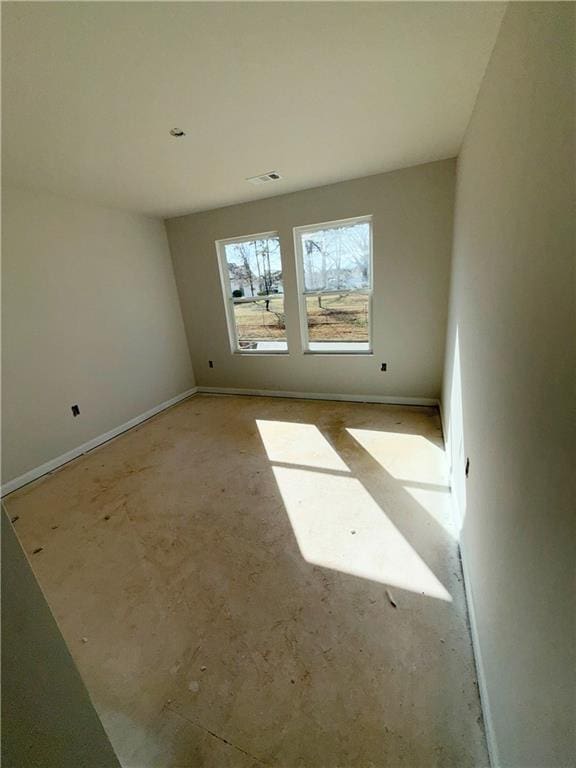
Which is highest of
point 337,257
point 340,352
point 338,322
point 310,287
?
point 337,257

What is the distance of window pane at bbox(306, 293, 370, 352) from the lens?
3566mm

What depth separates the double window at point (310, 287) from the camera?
343 cm

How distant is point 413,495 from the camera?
2.17 meters

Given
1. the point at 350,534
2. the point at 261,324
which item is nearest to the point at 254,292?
the point at 261,324

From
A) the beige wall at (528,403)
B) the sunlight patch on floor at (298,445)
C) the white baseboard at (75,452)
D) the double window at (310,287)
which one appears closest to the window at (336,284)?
the double window at (310,287)

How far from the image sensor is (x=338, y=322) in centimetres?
372

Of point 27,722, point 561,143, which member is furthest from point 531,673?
point 561,143

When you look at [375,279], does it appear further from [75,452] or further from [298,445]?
[75,452]

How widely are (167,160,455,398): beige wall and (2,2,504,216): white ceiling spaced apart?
502 millimetres

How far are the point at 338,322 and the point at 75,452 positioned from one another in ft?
10.7

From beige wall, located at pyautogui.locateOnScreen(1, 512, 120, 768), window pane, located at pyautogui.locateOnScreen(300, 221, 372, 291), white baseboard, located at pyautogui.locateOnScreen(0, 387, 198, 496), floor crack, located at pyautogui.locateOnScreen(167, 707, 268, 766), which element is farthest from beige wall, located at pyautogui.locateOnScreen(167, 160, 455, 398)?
beige wall, located at pyautogui.locateOnScreen(1, 512, 120, 768)

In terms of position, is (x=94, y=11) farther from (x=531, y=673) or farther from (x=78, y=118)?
(x=531, y=673)

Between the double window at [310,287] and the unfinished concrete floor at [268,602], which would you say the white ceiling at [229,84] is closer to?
the double window at [310,287]

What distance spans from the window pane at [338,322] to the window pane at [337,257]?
140 mm
